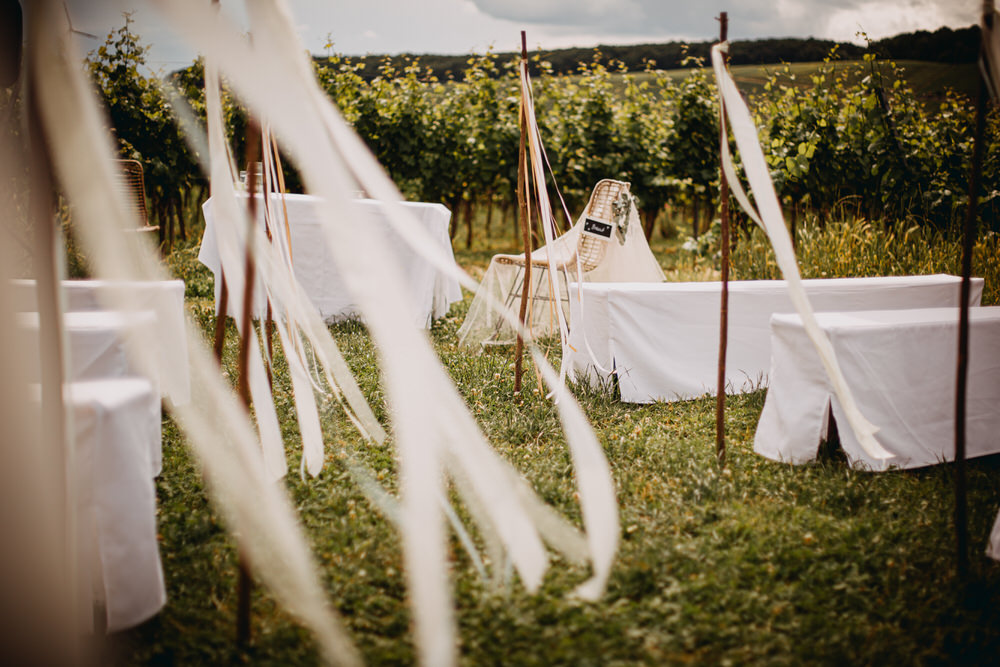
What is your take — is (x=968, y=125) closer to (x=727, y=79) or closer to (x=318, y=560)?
(x=727, y=79)

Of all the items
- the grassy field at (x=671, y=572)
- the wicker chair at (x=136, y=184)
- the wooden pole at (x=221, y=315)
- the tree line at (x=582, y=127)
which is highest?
the tree line at (x=582, y=127)

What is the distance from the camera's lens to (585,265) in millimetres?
4969

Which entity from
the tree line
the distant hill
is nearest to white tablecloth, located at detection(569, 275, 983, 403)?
the distant hill

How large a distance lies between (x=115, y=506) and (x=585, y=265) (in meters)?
3.68

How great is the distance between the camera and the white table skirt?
175 cm

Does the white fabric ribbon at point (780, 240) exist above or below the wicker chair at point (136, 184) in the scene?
below

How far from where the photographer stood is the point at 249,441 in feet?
5.24

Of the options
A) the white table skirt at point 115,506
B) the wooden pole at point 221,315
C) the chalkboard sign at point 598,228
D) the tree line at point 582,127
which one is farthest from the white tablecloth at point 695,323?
the tree line at point 582,127

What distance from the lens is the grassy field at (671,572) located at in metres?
1.81

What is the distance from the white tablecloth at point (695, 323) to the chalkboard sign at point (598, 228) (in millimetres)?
1039

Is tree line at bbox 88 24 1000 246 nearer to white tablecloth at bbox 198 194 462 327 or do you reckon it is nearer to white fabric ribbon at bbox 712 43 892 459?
white tablecloth at bbox 198 194 462 327

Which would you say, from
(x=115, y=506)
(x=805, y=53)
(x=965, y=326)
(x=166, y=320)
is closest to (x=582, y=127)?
(x=805, y=53)

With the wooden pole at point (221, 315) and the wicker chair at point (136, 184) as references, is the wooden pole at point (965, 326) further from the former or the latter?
the wicker chair at point (136, 184)

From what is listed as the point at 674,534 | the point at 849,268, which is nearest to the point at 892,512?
the point at 674,534
